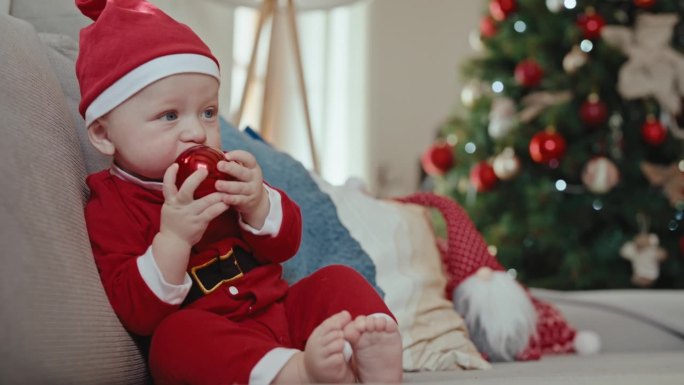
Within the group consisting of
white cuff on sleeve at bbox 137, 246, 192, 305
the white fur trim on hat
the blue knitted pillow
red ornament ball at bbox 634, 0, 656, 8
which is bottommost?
the blue knitted pillow

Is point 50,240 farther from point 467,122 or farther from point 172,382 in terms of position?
point 467,122

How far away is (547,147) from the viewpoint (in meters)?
2.81

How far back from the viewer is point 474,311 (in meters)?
1.36

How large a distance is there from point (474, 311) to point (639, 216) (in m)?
1.74

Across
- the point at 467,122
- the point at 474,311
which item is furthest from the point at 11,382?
the point at 467,122

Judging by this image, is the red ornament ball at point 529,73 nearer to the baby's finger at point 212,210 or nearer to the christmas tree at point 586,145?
the christmas tree at point 586,145

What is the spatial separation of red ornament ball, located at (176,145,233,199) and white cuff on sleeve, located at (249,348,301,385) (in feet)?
0.65

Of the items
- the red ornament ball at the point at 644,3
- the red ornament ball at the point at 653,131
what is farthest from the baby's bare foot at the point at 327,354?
the red ornament ball at the point at 644,3

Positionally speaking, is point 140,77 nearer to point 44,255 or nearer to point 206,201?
point 206,201

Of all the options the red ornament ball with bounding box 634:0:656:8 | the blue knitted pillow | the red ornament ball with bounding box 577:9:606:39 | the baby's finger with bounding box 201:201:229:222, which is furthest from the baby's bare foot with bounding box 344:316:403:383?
the red ornament ball with bounding box 634:0:656:8

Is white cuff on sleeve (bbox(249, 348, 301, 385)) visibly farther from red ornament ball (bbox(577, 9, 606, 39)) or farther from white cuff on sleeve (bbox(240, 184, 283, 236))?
red ornament ball (bbox(577, 9, 606, 39))

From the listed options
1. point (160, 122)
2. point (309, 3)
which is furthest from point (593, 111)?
A: point (160, 122)

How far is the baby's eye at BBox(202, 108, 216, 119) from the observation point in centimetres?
91

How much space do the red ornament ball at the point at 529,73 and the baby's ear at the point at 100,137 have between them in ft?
7.65
